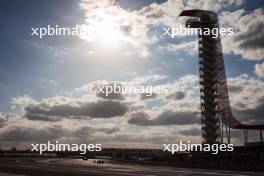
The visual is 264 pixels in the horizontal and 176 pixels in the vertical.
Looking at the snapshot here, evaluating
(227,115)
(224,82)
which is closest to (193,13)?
(224,82)

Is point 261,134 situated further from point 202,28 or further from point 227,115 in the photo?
point 202,28

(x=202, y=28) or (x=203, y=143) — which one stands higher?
(x=202, y=28)

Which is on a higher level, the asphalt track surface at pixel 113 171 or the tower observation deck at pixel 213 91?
the tower observation deck at pixel 213 91

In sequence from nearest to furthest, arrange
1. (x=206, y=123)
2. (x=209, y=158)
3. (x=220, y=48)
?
1. (x=209, y=158)
2. (x=206, y=123)
3. (x=220, y=48)

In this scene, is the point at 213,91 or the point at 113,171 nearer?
the point at 113,171

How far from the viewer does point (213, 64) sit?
330 ft

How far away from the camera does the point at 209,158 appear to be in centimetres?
8081

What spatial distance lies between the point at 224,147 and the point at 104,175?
47.4 m

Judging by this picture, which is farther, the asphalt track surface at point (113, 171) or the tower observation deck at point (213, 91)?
the tower observation deck at point (213, 91)

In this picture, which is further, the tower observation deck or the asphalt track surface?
the tower observation deck

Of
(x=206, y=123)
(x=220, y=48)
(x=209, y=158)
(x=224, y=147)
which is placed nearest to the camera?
(x=209, y=158)

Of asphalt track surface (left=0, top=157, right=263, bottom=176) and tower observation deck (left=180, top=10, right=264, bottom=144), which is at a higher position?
tower observation deck (left=180, top=10, right=264, bottom=144)

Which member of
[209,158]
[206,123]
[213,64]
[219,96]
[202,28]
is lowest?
[209,158]

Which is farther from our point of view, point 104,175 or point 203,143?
point 203,143
